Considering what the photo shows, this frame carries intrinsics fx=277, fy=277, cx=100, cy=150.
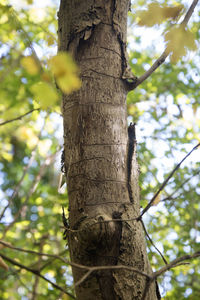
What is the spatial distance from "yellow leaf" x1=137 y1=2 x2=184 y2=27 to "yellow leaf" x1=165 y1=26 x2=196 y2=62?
0.15 metres

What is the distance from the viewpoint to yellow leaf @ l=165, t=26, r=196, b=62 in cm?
121

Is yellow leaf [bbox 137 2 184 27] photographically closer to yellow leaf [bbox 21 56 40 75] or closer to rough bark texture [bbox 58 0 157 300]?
rough bark texture [bbox 58 0 157 300]

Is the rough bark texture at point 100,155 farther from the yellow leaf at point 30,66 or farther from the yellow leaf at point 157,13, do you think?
the yellow leaf at point 30,66

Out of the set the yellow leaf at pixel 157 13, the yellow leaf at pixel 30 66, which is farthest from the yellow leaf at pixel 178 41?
the yellow leaf at pixel 30 66

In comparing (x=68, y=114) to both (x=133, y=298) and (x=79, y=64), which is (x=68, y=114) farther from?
(x=133, y=298)

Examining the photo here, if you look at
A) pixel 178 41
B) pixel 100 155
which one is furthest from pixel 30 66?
pixel 178 41

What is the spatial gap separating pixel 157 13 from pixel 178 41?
0.73ft

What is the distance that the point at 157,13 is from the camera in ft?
4.36

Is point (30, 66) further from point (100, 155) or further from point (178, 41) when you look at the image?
point (178, 41)

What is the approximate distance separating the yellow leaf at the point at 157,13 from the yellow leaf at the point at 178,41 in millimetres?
146

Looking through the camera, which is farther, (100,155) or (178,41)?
(178,41)

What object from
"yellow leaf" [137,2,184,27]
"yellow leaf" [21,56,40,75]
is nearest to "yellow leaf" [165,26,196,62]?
"yellow leaf" [137,2,184,27]

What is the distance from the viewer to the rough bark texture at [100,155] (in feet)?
3.18

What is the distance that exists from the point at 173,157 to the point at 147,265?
2.32m
